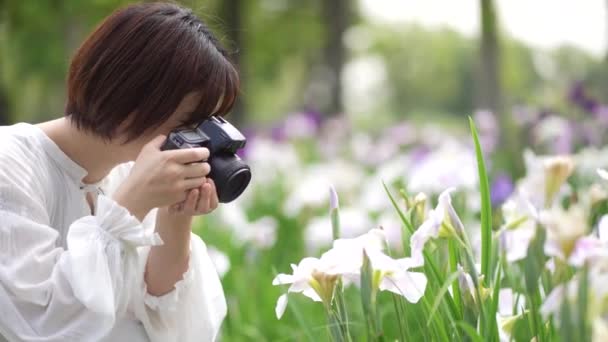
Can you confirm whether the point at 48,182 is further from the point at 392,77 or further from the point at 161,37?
the point at 392,77

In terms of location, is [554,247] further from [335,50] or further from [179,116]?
[335,50]

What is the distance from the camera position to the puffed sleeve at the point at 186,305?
1706 mm

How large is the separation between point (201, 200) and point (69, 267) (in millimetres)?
261

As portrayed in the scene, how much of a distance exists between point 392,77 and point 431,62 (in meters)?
2.19

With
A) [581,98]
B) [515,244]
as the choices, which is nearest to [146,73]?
[515,244]

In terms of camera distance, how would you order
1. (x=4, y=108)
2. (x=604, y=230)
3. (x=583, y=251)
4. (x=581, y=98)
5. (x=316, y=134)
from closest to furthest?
(x=583, y=251) < (x=604, y=230) < (x=581, y=98) < (x=316, y=134) < (x=4, y=108)

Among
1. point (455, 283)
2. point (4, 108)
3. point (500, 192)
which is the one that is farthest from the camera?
point (4, 108)

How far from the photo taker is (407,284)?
1.35m

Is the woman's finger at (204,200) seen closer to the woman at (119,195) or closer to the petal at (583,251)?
the woman at (119,195)

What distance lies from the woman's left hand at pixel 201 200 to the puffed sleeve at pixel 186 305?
21 cm

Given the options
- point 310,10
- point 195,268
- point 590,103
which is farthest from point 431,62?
point 195,268

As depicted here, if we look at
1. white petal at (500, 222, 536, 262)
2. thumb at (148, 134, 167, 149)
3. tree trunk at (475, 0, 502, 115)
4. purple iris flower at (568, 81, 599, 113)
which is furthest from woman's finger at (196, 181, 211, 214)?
purple iris flower at (568, 81, 599, 113)

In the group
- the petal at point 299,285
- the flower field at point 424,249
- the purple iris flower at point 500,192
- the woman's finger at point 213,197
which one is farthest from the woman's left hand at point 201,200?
the purple iris flower at point 500,192

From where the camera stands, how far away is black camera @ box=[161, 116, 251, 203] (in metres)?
1.54
